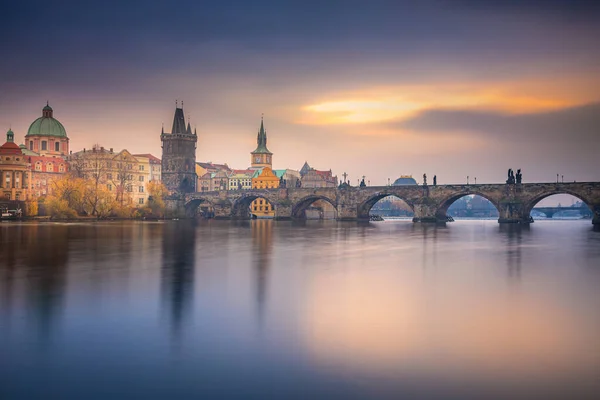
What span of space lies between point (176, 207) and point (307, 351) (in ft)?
317

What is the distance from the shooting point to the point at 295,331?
1259 cm

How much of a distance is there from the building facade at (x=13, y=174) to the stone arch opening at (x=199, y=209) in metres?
28.2

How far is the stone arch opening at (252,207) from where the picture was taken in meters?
99.6

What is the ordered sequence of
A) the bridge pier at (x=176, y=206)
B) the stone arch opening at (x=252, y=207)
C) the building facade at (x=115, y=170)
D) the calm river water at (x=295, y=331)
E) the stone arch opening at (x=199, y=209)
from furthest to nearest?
the stone arch opening at (x=199, y=209) < the stone arch opening at (x=252, y=207) < the bridge pier at (x=176, y=206) < the building facade at (x=115, y=170) < the calm river water at (x=295, y=331)

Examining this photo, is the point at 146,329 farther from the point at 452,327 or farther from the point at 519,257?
the point at 519,257

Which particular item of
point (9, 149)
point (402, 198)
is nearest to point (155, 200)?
point (9, 149)

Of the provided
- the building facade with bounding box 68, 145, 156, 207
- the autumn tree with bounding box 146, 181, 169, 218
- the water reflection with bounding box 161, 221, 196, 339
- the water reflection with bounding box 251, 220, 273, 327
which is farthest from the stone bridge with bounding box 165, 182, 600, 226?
the water reflection with bounding box 161, 221, 196, 339

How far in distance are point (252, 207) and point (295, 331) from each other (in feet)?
364

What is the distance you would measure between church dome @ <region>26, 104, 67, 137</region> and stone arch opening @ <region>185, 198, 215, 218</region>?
125 ft

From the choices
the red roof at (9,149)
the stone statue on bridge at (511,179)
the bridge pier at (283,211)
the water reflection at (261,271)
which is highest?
the red roof at (9,149)

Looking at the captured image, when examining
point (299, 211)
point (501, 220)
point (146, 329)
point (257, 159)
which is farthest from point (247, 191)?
point (146, 329)

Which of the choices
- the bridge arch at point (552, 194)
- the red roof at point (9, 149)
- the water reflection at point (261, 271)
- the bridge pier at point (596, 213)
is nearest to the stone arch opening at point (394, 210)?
the bridge arch at point (552, 194)

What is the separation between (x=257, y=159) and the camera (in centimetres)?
16125

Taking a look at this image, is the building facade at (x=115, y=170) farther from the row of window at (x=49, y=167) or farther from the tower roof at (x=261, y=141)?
the tower roof at (x=261, y=141)
